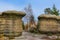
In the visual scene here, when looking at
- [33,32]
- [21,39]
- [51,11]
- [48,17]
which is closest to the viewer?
[21,39]

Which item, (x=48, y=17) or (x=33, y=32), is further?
(x=33, y=32)

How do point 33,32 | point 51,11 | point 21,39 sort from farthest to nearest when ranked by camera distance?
1. point 51,11
2. point 33,32
3. point 21,39

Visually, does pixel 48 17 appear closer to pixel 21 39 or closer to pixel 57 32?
pixel 57 32

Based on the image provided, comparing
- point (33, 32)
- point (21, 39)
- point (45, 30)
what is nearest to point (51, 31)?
point (45, 30)

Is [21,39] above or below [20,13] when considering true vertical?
below

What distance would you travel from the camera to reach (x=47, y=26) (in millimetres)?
13766

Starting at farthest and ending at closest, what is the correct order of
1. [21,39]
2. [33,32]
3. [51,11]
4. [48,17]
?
[51,11] → [33,32] → [48,17] → [21,39]

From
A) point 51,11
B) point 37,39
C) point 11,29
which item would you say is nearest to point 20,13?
point 11,29

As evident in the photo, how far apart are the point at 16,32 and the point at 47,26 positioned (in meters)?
2.65

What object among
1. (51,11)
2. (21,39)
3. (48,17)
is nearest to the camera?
(21,39)

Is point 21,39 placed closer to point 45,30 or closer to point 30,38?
point 30,38

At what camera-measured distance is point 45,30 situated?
13.7m

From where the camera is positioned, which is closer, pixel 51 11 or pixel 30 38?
pixel 30 38

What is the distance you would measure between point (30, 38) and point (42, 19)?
6.93ft
